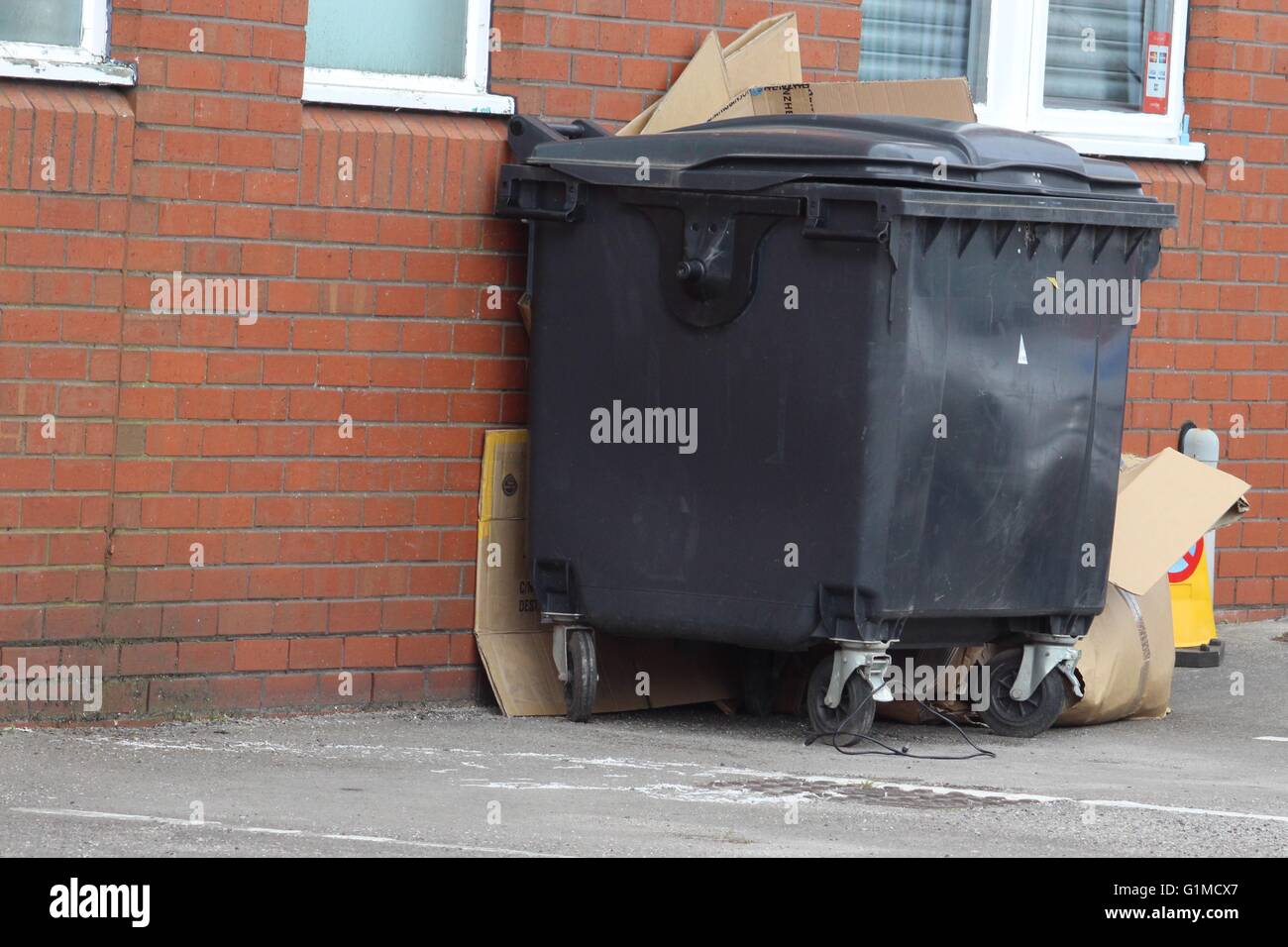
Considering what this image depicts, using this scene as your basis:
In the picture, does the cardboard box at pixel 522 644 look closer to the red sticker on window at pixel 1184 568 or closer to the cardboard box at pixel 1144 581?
the cardboard box at pixel 1144 581

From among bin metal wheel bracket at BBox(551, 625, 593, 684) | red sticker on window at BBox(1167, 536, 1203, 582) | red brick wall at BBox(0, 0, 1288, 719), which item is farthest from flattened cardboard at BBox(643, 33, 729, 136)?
red sticker on window at BBox(1167, 536, 1203, 582)

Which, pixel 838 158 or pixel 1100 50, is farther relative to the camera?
pixel 1100 50

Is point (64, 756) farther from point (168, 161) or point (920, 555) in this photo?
point (920, 555)

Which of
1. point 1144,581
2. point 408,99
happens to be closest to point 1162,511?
point 1144,581

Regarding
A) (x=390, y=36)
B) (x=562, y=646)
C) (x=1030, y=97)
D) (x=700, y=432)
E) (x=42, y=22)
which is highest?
(x=1030, y=97)

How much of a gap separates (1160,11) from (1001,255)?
9.93 feet

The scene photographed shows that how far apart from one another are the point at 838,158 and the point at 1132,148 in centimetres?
295

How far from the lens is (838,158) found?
603cm

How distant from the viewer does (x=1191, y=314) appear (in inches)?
342

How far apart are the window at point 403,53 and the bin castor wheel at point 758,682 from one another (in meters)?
1.94

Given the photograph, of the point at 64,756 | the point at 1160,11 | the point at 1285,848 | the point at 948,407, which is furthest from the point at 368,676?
the point at 1160,11

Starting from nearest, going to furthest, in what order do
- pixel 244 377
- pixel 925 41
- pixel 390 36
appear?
pixel 244 377 → pixel 390 36 → pixel 925 41

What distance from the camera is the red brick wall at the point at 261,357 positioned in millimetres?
6195

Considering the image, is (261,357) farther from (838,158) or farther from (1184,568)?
(1184,568)
